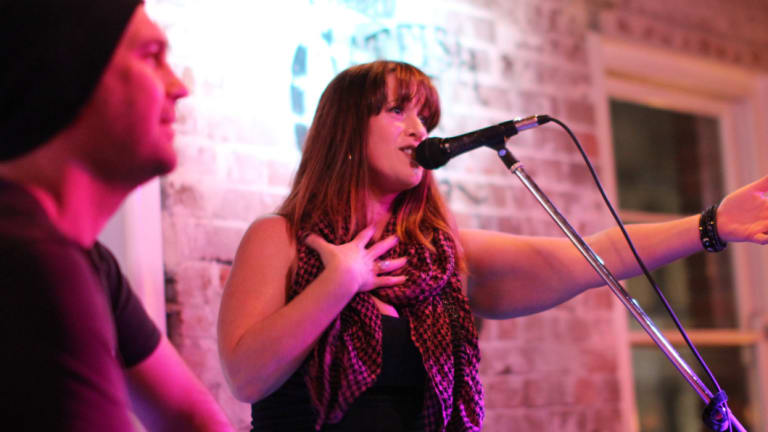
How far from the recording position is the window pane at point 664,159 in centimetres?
365

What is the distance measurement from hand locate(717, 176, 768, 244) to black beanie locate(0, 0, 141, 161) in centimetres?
137

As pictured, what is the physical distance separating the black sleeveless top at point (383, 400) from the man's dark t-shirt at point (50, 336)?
3.37 feet

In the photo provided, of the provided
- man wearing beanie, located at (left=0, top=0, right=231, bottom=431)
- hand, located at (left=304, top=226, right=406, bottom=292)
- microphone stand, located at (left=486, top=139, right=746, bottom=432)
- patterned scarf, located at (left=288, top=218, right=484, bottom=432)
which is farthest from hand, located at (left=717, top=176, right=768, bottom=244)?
man wearing beanie, located at (left=0, top=0, right=231, bottom=431)

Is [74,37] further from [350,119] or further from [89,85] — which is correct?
[350,119]

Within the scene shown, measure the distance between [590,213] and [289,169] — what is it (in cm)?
132

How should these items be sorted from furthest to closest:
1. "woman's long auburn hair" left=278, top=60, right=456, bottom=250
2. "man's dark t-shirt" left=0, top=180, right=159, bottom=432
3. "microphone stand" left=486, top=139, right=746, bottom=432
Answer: "woman's long auburn hair" left=278, top=60, right=456, bottom=250 → "microphone stand" left=486, top=139, right=746, bottom=432 → "man's dark t-shirt" left=0, top=180, right=159, bottom=432

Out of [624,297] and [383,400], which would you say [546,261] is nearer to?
[624,297]

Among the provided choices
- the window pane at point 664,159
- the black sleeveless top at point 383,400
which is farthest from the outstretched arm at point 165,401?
the window pane at point 664,159

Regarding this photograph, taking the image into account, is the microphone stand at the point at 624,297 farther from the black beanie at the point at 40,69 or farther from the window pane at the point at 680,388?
the window pane at the point at 680,388

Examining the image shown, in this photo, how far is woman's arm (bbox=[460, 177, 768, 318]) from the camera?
1754 mm

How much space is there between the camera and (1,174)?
0.63 metres

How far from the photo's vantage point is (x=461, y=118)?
2707mm

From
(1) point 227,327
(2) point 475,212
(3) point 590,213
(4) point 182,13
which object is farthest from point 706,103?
(1) point 227,327

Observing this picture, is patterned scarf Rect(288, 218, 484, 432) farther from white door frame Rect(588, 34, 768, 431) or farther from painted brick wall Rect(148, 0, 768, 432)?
white door frame Rect(588, 34, 768, 431)
